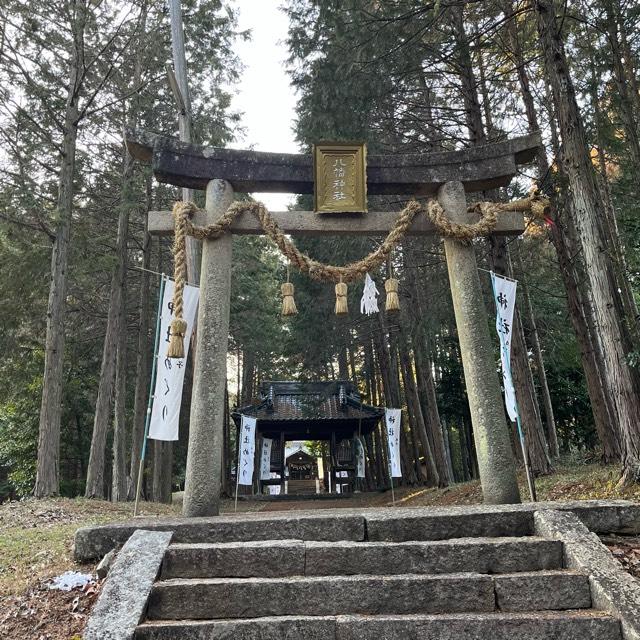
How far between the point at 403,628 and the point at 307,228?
3.94 meters

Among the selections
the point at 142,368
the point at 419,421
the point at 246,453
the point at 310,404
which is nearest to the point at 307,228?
the point at 246,453

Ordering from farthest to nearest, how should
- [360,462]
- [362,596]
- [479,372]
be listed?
[360,462] < [479,372] < [362,596]

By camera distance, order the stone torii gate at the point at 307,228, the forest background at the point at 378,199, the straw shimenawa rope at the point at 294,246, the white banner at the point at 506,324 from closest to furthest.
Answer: the stone torii gate at the point at 307,228
the straw shimenawa rope at the point at 294,246
the white banner at the point at 506,324
the forest background at the point at 378,199

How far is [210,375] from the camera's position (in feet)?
16.3

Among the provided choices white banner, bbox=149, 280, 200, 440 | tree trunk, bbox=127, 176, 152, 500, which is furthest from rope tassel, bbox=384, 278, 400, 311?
tree trunk, bbox=127, 176, 152, 500

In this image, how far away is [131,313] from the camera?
15.6 metres

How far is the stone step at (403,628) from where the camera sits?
9.39 feet

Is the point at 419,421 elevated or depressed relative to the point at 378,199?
depressed

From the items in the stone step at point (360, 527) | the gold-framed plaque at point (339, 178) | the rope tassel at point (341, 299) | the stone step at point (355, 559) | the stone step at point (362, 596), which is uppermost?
the gold-framed plaque at point (339, 178)

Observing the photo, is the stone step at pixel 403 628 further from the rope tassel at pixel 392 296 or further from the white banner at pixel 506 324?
the rope tassel at pixel 392 296

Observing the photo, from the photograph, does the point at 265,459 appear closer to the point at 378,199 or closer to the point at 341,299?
the point at 378,199

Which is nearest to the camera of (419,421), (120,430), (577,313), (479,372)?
(479,372)

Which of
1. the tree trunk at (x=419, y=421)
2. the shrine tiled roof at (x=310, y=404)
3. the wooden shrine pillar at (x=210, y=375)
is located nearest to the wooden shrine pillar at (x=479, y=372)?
the wooden shrine pillar at (x=210, y=375)

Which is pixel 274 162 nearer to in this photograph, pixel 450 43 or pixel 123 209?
pixel 450 43
